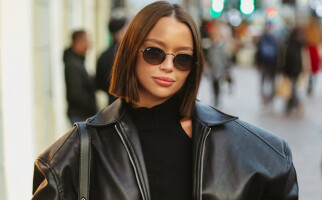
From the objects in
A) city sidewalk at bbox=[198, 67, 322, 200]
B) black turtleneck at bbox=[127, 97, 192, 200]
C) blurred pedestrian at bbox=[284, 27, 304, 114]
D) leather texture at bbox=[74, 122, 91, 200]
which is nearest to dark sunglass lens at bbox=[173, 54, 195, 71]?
black turtleneck at bbox=[127, 97, 192, 200]

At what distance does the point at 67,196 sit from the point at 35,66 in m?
4.44

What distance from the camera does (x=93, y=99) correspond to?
631 centimetres

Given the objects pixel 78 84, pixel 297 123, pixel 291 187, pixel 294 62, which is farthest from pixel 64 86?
pixel 291 187

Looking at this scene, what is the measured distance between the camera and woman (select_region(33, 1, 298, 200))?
1896mm

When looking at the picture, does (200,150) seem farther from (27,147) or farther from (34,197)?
(27,147)

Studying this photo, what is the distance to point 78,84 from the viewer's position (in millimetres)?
6270

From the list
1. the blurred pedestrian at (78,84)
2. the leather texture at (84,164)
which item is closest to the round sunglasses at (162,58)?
the leather texture at (84,164)

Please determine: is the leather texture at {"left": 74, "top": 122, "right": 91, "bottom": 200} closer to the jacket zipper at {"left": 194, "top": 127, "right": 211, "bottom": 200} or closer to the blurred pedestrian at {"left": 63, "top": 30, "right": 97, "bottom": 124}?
the jacket zipper at {"left": 194, "top": 127, "right": 211, "bottom": 200}

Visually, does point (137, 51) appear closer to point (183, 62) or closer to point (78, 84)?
point (183, 62)

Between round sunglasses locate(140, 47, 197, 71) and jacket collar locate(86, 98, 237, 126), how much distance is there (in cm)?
18

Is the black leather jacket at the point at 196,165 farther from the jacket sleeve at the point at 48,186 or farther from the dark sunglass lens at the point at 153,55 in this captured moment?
the dark sunglass lens at the point at 153,55

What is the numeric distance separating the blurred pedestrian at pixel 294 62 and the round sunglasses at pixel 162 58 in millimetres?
9742

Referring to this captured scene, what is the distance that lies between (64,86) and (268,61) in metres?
5.97

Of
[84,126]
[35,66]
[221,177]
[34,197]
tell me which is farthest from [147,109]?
[35,66]
